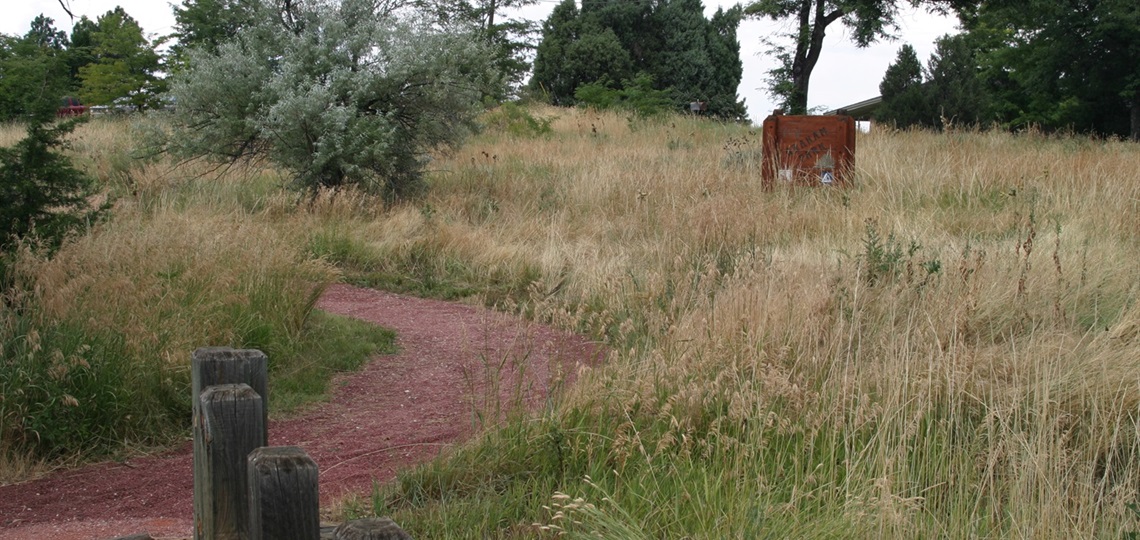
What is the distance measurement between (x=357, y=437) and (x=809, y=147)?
791 cm

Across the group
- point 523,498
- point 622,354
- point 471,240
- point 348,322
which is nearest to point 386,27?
point 471,240

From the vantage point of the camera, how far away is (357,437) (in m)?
5.31

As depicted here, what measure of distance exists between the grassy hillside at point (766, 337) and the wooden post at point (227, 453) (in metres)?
0.93

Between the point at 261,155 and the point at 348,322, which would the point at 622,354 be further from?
the point at 261,155

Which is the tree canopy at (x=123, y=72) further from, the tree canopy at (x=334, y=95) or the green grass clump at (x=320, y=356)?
the green grass clump at (x=320, y=356)

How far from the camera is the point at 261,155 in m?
13.0

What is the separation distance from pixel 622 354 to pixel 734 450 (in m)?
1.02

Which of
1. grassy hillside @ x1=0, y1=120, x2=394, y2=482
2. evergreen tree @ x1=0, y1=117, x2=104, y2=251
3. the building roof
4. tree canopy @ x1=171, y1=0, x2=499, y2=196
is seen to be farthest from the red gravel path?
the building roof

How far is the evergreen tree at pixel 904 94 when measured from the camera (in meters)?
31.8

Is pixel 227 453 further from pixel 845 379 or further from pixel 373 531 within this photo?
pixel 845 379

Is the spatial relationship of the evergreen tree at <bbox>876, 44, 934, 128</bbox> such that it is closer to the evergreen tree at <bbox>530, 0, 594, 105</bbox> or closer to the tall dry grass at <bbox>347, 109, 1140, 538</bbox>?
the evergreen tree at <bbox>530, 0, 594, 105</bbox>

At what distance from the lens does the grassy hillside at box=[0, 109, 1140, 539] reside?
367 centimetres

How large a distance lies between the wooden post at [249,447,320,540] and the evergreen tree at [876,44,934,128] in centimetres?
2994

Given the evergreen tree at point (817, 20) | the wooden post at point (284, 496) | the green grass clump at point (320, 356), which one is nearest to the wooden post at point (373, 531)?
the wooden post at point (284, 496)
